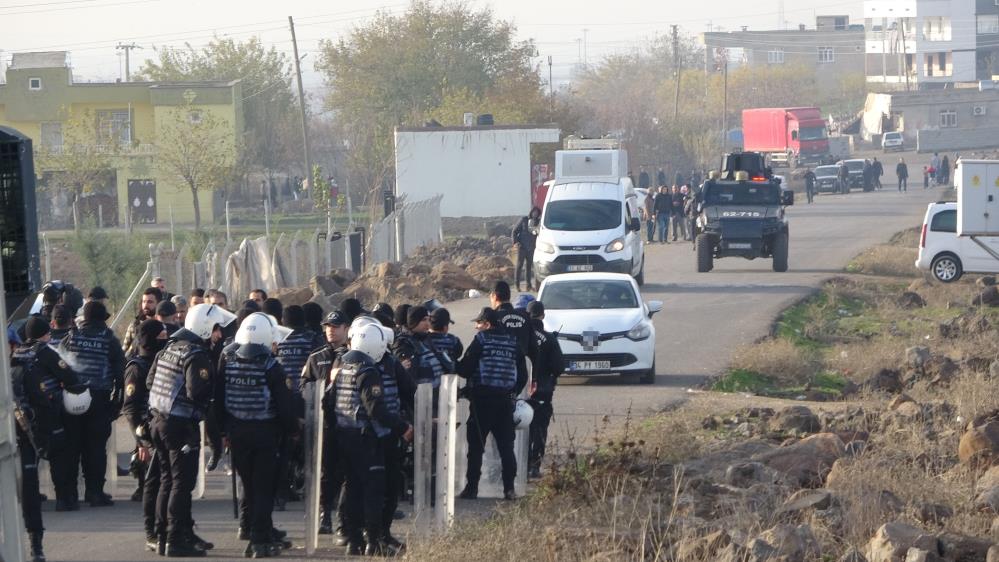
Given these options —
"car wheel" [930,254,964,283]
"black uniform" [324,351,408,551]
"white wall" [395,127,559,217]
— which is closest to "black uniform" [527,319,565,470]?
"black uniform" [324,351,408,551]

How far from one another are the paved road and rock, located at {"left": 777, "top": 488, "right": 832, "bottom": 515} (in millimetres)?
2377

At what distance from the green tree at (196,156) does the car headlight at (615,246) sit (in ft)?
94.0

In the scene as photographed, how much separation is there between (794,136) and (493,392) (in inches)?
2673

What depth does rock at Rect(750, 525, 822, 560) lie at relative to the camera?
7.89 meters

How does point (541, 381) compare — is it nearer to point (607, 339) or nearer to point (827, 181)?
point (607, 339)

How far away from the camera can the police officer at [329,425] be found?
29.9 feet

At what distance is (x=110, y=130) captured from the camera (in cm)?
5694

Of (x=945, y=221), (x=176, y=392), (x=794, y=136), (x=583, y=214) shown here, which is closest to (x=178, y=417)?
(x=176, y=392)

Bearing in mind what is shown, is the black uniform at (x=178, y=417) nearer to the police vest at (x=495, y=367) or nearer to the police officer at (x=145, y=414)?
the police officer at (x=145, y=414)

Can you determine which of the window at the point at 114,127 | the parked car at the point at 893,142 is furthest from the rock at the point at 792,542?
the parked car at the point at 893,142

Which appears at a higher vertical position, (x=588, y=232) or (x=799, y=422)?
(x=588, y=232)

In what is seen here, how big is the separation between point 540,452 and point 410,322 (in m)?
2.35

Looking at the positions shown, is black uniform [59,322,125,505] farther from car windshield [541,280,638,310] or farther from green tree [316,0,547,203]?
green tree [316,0,547,203]

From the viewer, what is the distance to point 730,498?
965 cm
